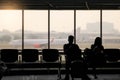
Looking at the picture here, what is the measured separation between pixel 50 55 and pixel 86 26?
9.62 feet

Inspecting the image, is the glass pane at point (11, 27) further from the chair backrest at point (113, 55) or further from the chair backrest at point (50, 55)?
the chair backrest at point (113, 55)

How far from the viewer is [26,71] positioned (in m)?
13.9

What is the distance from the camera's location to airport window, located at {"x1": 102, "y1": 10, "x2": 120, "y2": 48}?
48.9ft

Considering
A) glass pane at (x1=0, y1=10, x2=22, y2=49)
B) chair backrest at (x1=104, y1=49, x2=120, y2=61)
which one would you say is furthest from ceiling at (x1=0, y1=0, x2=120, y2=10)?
glass pane at (x1=0, y1=10, x2=22, y2=49)

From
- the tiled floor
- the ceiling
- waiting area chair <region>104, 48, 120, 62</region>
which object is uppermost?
the ceiling

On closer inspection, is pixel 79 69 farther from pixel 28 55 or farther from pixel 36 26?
pixel 36 26

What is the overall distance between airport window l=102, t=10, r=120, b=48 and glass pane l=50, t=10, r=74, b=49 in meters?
1.38

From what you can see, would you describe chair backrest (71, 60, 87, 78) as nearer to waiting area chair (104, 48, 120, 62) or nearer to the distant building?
waiting area chair (104, 48, 120, 62)

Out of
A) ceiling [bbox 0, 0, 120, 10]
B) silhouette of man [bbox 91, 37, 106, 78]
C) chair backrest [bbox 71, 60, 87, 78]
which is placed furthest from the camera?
silhouette of man [bbox 91, 37, 106, 78]

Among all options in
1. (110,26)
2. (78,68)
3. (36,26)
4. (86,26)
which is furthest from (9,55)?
(110,26)

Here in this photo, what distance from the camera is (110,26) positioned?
15.1 m

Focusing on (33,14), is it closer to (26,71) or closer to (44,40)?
(44,40)

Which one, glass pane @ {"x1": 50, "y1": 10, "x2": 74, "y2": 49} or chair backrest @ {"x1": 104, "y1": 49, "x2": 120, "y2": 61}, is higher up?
glass pane @ {"x1": 50, "y1": 10, "x2": 74, "y2": 49}

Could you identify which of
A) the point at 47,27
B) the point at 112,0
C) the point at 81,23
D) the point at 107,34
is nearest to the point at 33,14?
the point at 47,27
